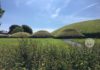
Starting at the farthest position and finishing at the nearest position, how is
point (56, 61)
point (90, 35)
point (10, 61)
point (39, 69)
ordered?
point (90, 35)
point (10, 61)
point (56, 61)
point (39, 69)

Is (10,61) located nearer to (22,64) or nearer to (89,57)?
(22,64)

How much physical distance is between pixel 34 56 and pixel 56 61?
4.95ft

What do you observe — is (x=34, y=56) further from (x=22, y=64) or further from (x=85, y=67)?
(x=85, y=67)

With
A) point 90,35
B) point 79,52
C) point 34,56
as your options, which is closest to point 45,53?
point 34,56

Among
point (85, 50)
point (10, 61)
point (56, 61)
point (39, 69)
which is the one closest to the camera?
point (39, 69)

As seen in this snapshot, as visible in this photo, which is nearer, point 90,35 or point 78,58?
point 78,58

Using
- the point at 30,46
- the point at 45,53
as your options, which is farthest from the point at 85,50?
the point at 30,46

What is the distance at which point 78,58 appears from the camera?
11320 millimetres

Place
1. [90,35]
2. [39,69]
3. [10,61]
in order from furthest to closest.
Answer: [90,35]
[10,61]
[39,69]

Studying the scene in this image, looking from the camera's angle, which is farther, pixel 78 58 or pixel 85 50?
pixel 85 50

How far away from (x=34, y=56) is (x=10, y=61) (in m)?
1.06

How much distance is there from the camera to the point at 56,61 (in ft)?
35.3

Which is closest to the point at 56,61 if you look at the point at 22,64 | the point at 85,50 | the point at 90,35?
the point at 22,64

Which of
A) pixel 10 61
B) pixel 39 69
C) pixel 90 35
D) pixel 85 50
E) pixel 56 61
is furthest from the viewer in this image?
pixel 90 35
